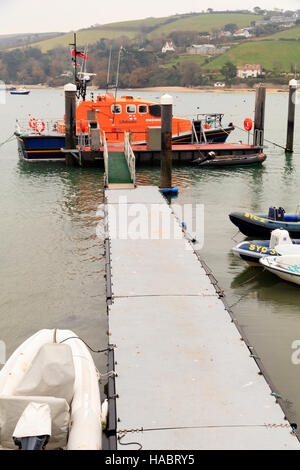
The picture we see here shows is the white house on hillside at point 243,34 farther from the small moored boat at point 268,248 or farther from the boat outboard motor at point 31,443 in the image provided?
the boat outboard motor at point 31,443

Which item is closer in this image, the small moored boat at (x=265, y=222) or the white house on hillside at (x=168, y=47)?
the small moored boat at (x=265, y=222)

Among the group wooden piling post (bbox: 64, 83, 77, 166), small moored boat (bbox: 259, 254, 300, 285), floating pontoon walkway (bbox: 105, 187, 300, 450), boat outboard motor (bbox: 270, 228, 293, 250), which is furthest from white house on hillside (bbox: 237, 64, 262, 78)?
floating pontoon walkway (bbox: 105, 187, 300, 450)

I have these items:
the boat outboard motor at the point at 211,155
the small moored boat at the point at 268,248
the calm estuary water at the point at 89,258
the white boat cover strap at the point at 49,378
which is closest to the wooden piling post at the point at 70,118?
the calm estuary water at the point at 89,258

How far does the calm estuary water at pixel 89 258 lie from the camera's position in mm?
10406

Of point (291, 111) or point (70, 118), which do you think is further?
point (291, 111)

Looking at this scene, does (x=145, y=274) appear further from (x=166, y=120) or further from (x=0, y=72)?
(x=0, y=72)

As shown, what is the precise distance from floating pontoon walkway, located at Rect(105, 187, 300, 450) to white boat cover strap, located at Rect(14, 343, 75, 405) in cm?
65

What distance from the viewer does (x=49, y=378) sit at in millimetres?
6246

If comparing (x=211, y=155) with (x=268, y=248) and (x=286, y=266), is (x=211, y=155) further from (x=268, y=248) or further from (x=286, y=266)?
(x=286, y=266)

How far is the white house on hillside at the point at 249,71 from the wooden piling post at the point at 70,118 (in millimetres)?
132279

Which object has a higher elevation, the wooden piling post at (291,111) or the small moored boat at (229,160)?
the wooden piling post at (291,111)

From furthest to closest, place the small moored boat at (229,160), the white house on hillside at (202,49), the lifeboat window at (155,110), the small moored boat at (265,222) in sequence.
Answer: the white house on hillside at (202,49) < the lifeboat window at (155,110) < the small moored boat at (229,160) < the small moored boat at (265,222)

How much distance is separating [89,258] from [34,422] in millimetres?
8936

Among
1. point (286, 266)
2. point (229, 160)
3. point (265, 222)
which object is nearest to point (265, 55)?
point (229, 160)
